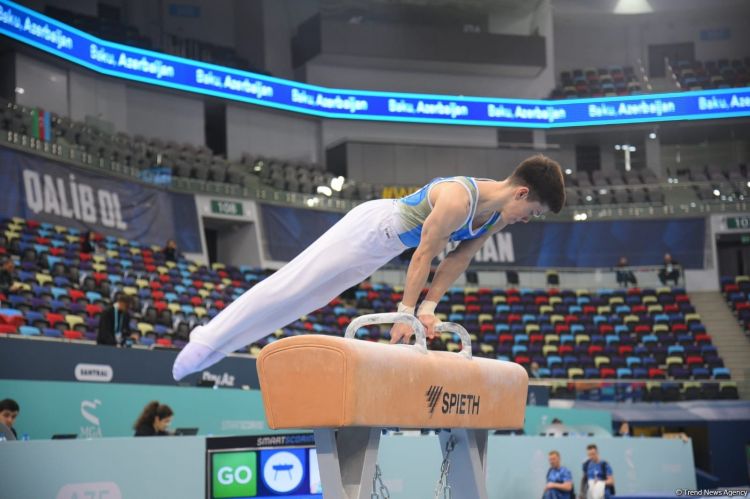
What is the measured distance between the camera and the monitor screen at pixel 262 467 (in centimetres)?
623

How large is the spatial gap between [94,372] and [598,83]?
23.9m

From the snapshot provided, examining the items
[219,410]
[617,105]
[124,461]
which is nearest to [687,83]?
[617,105]

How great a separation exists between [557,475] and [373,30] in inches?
791

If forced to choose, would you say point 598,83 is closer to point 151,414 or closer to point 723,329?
point 723,329

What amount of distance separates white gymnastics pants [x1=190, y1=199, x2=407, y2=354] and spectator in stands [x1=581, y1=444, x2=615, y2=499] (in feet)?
23.4

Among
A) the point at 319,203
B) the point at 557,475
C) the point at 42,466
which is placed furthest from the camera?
the point at 319,203

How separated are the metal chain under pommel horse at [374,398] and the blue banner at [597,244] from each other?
21227mm

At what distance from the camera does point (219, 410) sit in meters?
9.62

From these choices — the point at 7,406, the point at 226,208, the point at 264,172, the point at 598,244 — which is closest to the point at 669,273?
the point at 598,244

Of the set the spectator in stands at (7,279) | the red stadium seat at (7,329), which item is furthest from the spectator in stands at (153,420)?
the spectator in stands at (7,279)

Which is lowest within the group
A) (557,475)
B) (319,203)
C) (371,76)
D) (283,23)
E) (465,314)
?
(557,475)

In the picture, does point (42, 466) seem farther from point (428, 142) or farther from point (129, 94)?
point (428, 142)

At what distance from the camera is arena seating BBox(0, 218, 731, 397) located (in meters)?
13.1

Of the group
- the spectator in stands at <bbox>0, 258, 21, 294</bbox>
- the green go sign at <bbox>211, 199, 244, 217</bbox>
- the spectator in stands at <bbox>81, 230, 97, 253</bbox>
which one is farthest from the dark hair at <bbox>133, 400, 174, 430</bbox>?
the green go sign at <bbox>211, 199, 244, 217</bbox>
